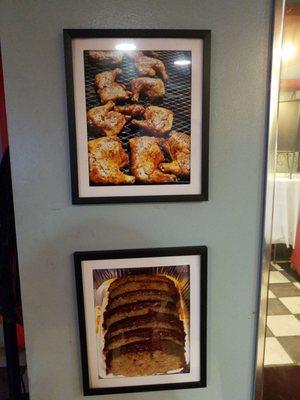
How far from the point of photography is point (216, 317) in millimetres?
1192

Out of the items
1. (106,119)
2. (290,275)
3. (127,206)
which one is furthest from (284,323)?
(106,119)

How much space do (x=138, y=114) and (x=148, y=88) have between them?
9 cm

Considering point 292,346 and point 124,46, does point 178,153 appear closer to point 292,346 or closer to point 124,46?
point 124,46

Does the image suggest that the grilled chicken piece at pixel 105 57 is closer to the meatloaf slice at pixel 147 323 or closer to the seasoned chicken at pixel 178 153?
the seasoned chicken at pixel 178 153

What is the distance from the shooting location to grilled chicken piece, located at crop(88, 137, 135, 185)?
40.7 inches

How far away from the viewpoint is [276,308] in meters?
1.70

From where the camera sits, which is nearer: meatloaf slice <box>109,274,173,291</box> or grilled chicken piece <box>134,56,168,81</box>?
grilled chicken piece <box>134,56,168,81</box>

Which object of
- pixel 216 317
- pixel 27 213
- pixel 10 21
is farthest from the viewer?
pixel 216 317

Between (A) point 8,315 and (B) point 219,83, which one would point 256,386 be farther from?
(B) point 219,83

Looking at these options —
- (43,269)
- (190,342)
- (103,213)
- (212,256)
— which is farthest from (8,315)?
(212,256)

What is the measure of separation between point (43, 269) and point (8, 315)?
0.28 meters

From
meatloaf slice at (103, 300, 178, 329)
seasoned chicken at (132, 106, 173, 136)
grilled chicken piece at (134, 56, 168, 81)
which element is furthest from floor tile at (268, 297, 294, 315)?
grilled chicken piece at (134, 56, 168, 81)

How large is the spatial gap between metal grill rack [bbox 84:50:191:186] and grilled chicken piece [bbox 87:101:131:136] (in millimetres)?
19

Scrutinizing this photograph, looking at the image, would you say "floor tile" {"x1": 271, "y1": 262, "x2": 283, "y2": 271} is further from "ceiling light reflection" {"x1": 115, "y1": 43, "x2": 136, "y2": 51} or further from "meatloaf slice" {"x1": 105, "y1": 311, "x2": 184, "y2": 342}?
"ceiling light reflection" {"x1": 115, "y1": 43, "x2": 136, "y2": 51}
